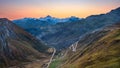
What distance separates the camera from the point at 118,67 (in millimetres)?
126750

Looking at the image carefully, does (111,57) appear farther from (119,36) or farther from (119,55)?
(119,36)

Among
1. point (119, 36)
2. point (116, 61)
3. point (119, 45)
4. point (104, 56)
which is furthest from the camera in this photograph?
point (119, 36)

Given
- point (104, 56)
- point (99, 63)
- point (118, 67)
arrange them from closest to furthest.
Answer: point (118, 67) < point (99, 63) < point (104, 56)

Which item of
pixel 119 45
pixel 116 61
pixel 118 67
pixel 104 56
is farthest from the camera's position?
pixel 119 45

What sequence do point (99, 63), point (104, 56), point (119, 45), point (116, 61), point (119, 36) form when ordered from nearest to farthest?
1. point (116, 61)
2. point (99, 63)
3. point (104, 56)
4. point (119, 45)
5. point (119, 36)

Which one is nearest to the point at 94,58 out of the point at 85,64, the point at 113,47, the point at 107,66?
the point at 85,64

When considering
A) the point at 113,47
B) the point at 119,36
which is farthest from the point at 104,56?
the point at 119,36

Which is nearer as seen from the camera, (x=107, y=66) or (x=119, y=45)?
(x=107, y=66)

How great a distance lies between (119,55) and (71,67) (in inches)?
1567

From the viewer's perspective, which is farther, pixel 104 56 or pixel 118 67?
pixel 104 56

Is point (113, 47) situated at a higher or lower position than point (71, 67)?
higher

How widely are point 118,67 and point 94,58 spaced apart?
117ft

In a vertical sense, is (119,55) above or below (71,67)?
above

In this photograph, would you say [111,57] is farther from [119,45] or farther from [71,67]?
[71,67]
